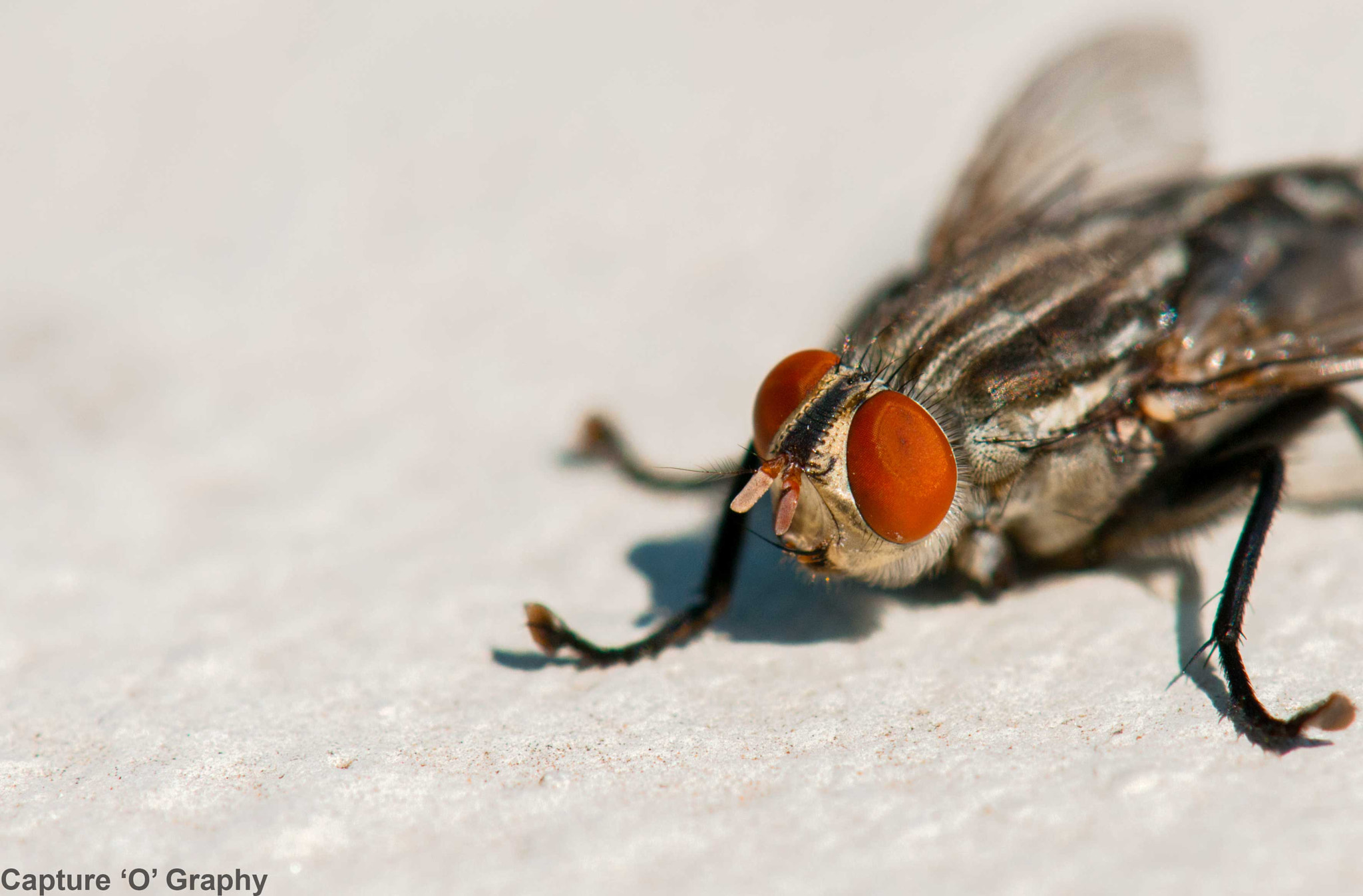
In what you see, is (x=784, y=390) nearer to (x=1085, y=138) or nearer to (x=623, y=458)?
(x=623, y=458)

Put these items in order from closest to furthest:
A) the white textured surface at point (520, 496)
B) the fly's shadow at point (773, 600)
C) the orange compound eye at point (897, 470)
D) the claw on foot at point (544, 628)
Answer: the white textured surface at point (520, 496)
the orange compound eye at point (897, 470)
the claw on foot at point (544, 628)
the fly's shadow at point (773, 600)

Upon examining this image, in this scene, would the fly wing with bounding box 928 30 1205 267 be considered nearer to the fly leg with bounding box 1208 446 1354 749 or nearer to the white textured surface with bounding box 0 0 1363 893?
the white textured surface with bounding box 0 0 1363 893

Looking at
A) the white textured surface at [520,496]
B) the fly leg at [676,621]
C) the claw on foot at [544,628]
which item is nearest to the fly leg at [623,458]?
the white textured surface at [520,496]

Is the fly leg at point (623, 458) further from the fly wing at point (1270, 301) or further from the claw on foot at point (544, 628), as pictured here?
the fly wing at point (1270, 301)

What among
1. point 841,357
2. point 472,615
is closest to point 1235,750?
point 841,357

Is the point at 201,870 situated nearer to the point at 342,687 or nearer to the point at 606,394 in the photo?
the point at 342,687

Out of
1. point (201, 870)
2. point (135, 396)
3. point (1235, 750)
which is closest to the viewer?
point (201, 870)
